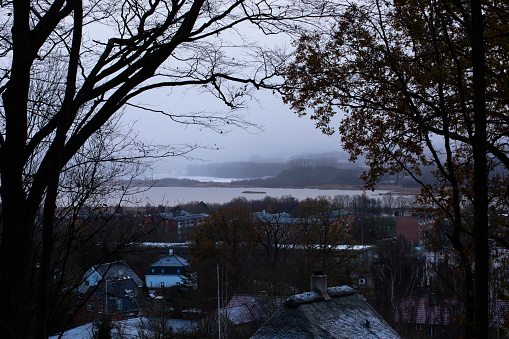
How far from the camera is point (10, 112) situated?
114 inches

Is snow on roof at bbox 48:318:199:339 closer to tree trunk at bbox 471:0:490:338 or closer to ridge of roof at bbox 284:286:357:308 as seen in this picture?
ridge of roof at bbox 284:286:357:308

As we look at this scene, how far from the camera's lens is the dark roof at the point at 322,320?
25.5 feet

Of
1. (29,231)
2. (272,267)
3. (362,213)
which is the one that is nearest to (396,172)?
(29,231)

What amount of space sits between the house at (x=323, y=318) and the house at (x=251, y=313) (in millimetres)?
11071

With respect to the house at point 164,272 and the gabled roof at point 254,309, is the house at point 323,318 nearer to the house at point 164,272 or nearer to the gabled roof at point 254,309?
the gabled roof at point 254,309

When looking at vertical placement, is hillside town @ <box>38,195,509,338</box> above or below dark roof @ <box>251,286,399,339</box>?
below

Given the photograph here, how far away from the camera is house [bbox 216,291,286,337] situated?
20.1 metres

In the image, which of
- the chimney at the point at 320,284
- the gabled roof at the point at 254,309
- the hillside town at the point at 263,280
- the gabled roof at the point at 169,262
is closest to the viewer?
A: the chimney at the point at 320,284

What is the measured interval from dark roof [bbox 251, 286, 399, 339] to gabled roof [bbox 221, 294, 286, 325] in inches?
440

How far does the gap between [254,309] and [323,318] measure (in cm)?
1354

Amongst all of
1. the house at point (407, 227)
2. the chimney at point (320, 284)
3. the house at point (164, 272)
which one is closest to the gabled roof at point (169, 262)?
the house at point (164, 272)

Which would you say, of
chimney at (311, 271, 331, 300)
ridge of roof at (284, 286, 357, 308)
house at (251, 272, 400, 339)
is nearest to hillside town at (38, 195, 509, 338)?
ridge of roof at (284, 286, 357, 308)

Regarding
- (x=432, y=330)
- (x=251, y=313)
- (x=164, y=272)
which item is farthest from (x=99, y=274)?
(x=164, y=272)

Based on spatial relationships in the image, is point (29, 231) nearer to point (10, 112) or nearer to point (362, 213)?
point (10, 112)
